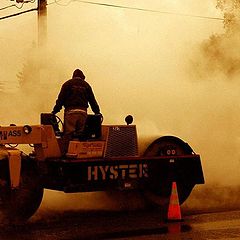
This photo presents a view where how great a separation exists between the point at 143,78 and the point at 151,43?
2.91 ft

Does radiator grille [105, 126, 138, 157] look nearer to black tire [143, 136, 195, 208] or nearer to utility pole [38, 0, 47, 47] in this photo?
black tire [143, 136, 195, 208]

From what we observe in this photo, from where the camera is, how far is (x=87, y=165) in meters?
10.3

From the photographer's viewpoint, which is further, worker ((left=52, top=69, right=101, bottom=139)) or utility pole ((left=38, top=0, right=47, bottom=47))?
utility pole ((left=38, top=0, right=47, bottom=47))

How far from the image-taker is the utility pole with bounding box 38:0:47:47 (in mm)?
17800

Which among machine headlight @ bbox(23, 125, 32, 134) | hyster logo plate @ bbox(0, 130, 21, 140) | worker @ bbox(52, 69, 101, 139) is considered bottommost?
hyster logo plate @ bbox(0, 130, 21, 140)

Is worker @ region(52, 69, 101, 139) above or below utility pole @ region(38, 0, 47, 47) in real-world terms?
below

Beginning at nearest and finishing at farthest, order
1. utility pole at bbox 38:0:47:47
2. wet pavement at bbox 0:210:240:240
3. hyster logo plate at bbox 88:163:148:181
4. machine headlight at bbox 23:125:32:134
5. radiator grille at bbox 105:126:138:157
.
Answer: wet pavement at bbox 0:210:240:240 → machine headlight at bbox 23:125:32:134 → hyster logo plate at bbox 88:163:148:181 → radiator grille at bbox 105:126:138:157 → utility pole at bbox 38:0:47:47

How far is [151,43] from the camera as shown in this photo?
16922 mm

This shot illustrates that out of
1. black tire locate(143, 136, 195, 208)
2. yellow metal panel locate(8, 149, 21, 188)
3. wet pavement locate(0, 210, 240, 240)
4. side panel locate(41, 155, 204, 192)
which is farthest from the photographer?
black tire locate(143, 136, 195, 208)

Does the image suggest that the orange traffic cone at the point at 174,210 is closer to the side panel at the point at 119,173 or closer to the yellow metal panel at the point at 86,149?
the side panel at the point at 119,173

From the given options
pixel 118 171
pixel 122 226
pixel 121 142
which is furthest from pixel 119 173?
pixel 122 226

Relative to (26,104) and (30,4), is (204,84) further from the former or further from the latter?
(30,4)

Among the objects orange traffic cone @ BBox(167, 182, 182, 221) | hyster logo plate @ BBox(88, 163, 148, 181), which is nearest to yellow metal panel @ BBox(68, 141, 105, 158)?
hyster logo plate @ BBox(88, 163, 148, 181)

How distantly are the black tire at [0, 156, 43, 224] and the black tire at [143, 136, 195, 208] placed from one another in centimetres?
184
